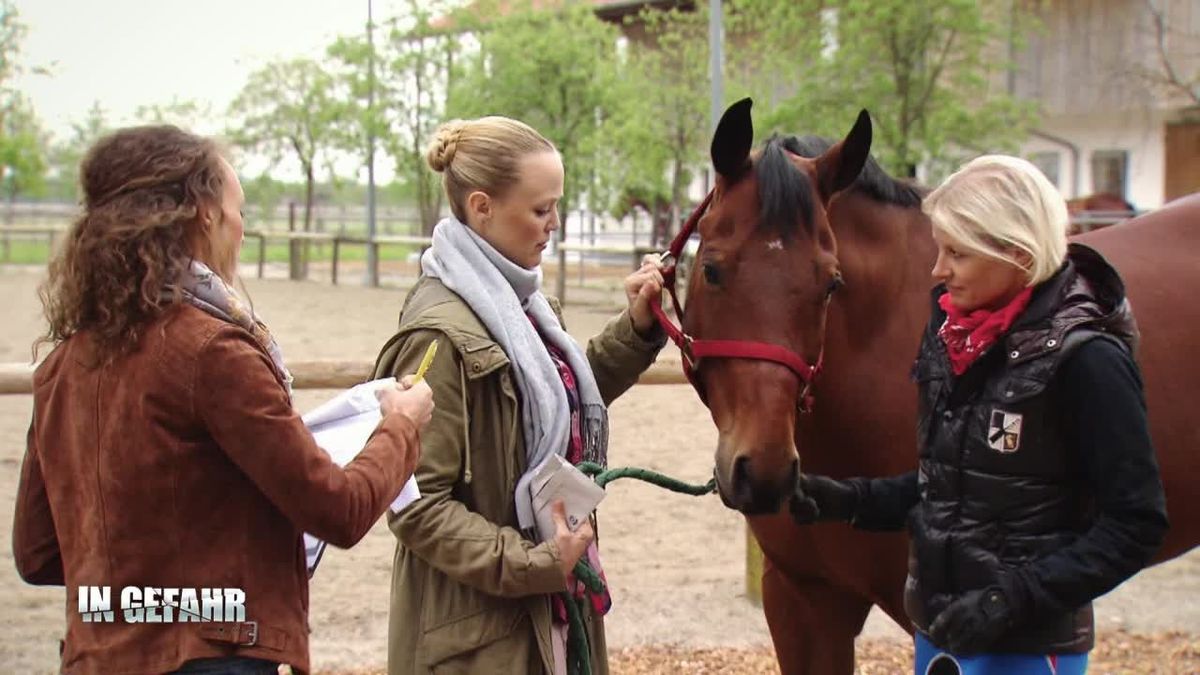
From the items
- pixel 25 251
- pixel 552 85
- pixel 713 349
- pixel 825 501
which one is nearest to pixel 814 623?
pixel 825 501

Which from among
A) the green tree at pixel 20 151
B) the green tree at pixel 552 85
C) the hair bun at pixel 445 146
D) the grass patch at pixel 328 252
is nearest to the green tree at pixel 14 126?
the green tree at pixel 20 151

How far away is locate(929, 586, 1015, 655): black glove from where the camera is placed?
164 cm

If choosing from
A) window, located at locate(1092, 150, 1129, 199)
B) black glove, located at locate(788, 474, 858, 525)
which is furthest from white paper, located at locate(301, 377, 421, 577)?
window, located at locate(1092, 150, 1129, 199)

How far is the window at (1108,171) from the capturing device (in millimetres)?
18750

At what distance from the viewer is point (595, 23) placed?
17.7 m

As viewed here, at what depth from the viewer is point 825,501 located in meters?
2.05

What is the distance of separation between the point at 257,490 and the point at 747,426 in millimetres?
831

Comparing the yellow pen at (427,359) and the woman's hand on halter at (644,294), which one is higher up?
the woman's hand on halter at (644,294)

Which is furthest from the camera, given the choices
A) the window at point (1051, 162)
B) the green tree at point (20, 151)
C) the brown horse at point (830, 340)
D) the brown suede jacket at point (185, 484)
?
the green tree at point (20, 151)

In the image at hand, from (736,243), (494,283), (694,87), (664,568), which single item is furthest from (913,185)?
(694,87)

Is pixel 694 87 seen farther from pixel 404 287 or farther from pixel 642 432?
pixel 642 432

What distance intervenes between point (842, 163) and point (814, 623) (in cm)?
111

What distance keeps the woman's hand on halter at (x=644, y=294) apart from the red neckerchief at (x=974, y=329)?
57cm

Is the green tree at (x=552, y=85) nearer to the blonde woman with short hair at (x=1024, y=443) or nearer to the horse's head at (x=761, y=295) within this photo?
the horse's head at (x=761, y=295)
